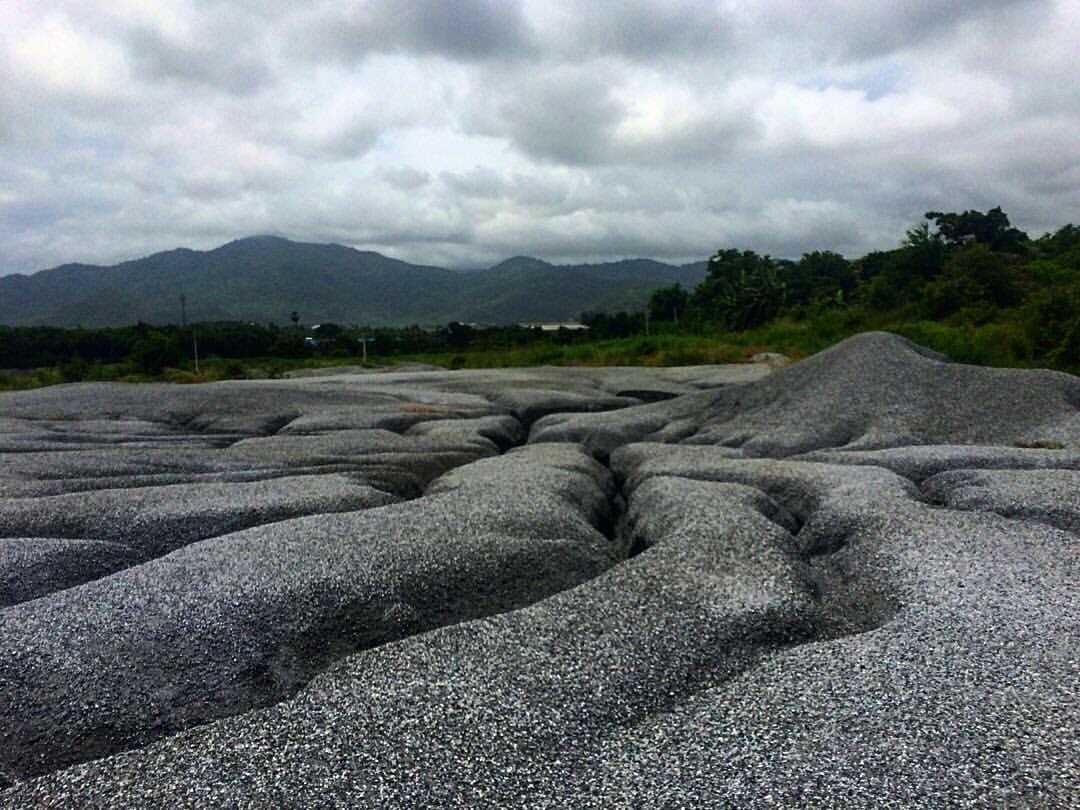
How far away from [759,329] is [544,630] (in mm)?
45769

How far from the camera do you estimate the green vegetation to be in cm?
2392

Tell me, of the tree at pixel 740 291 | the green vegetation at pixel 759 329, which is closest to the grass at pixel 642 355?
the green vegetation at pixel 759 329

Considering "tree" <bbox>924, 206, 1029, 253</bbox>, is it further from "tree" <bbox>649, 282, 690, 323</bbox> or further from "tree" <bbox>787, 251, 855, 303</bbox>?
"tree" <bbox>649, 282, 690, 323</bbox>

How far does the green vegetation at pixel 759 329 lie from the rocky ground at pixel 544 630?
492 inches

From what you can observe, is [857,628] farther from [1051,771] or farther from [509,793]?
[509,793]

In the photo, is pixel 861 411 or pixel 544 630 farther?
pixel 861 411

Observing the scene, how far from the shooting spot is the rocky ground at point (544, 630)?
4105mm

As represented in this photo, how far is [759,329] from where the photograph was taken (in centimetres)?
4884

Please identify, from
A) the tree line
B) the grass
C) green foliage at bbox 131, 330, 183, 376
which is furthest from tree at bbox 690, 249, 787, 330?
green foliage at bbox 131, 330, 183, 376

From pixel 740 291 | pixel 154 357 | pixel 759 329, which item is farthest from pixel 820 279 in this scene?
pixel 154 357

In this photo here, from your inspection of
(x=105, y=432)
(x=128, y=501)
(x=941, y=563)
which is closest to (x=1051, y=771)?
(x=941, y=563)

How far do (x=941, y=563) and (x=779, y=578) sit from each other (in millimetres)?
1483

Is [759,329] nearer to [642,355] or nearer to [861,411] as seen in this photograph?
[642,355]

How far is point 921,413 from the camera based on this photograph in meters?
14.5
